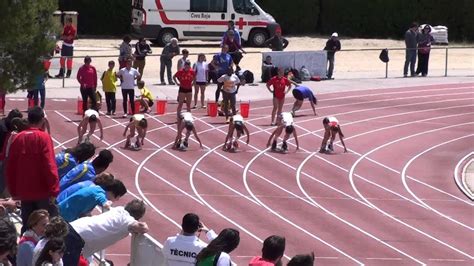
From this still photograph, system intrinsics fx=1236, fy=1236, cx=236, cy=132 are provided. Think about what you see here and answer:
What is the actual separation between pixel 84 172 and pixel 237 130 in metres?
13.8

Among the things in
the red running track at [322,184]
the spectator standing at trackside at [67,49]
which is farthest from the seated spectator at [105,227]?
the spectator standing at trackside at [67,49]

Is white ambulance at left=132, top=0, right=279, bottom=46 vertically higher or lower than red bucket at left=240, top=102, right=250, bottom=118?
higher

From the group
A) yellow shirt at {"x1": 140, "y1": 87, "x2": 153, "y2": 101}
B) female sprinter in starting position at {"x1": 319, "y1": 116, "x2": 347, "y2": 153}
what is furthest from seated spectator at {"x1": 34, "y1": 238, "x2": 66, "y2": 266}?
yellow shirt at {"x1": 140, "y1": 87, "x2": 153, "y2": 101}

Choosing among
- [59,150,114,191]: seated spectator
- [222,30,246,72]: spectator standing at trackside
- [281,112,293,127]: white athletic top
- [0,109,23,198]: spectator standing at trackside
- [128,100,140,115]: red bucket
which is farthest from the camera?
[222,30,246,72]: spectator standing at trackside

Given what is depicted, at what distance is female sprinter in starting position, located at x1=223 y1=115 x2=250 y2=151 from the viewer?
25781 millimetres

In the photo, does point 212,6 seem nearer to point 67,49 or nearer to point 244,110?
point 67,49

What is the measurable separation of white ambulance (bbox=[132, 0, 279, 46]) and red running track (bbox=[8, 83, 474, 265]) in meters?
13.8

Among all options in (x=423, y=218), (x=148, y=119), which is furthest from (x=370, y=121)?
(x=423, y=218)

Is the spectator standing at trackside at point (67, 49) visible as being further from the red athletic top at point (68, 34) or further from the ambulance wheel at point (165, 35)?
the ambulance wheel at point (165, 35)

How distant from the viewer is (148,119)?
2914 centimetres

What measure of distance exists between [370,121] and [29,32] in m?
13.7

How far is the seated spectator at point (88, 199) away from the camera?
1118 centimetres

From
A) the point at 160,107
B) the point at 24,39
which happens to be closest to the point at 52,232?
the point at 24,39

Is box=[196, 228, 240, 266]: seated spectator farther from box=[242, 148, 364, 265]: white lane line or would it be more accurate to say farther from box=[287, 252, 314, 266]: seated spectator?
box=[242, 148, 364, 265]: white lane line
